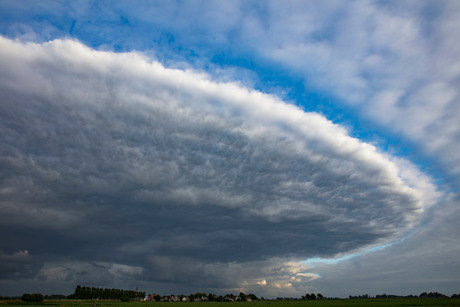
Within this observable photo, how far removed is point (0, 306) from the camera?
121m

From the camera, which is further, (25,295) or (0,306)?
(25,295)

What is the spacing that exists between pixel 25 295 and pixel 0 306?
68018 millimetres

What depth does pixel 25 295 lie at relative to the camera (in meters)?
179
